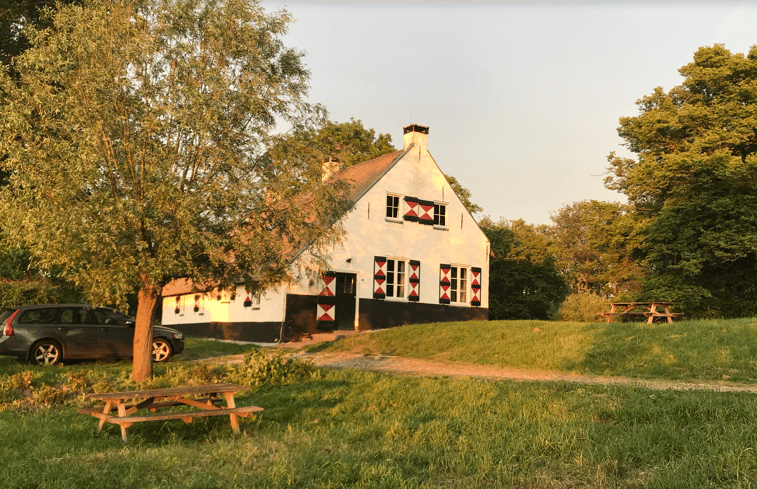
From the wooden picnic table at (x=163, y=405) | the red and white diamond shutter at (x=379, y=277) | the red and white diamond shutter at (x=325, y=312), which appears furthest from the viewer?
the red and white diamond shutter at (x=379, y=277)

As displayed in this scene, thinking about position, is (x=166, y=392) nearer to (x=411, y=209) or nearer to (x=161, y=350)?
(x=161, y=350)

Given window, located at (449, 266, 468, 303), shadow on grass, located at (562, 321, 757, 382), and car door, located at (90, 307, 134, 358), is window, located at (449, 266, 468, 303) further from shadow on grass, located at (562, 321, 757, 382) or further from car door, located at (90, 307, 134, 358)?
car door, located at (90, 307, 134, 358)

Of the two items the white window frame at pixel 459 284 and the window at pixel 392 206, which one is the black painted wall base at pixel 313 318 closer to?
the white window frame at pixel 459 284

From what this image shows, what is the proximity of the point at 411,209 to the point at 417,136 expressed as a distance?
3.03 metres

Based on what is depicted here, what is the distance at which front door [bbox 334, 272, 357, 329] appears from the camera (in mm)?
23625

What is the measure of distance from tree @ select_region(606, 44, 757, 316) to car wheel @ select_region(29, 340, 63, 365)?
2124 cm

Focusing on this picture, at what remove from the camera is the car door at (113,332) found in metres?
15.4

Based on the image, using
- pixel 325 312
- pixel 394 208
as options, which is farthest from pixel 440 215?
pixel 325 312

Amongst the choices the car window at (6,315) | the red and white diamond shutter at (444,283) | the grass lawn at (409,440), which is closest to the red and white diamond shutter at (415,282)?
the red and white diamond shutter at (444,283)

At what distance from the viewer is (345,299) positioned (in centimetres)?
2370

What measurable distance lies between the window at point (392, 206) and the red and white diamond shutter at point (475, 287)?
4205 millimetres

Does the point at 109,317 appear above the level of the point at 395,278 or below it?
below

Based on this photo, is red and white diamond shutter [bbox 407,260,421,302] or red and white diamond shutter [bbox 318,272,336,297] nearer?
red and white diamond shutter [bbox 318,272,336,297]

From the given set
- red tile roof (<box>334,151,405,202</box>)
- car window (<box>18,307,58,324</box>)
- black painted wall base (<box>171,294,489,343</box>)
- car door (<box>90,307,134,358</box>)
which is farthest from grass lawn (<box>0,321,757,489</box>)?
red tile roof (<box>334,151,405,202</box>)
